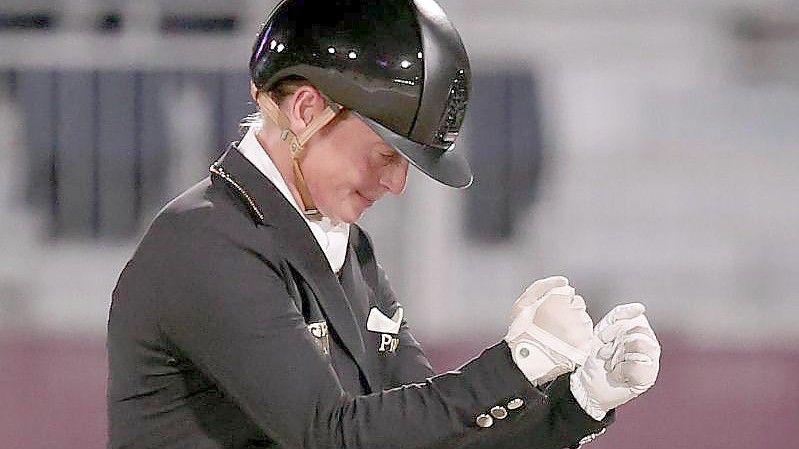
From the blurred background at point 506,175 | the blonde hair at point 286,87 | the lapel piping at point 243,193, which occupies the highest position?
the blonde hair at point 286,87

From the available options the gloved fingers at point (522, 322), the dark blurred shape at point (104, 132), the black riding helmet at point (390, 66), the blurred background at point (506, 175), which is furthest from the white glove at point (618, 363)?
the dark blurred shape at point (104, 132)

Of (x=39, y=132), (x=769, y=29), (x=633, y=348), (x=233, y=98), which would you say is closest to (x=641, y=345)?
(x=633, y=348)

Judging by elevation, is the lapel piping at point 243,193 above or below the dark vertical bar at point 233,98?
above

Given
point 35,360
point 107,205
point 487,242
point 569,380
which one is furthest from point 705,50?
point 569,380

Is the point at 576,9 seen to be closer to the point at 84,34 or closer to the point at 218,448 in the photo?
the point at 84,34

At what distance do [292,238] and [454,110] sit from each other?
0.20 metres

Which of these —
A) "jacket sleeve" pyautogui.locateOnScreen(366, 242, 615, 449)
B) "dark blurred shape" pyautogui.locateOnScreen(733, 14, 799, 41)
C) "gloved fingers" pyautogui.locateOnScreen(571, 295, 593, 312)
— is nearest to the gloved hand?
"gloved fingers" pyautogui.locateOnScreen(571, 295, 593, 312)

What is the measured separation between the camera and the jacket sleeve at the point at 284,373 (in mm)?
1479

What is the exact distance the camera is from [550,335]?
58.3 inches

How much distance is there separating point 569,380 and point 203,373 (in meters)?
0.36

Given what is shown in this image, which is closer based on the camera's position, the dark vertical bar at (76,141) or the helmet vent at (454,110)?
the helmet vent at (454,110)

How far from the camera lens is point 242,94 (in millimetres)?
4648

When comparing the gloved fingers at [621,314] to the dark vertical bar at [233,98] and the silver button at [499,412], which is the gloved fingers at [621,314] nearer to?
the silver button at [499,412]

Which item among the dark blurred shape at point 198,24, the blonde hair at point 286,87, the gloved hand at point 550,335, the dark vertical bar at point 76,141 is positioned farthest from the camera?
the dark blurred shape at point 198,24
